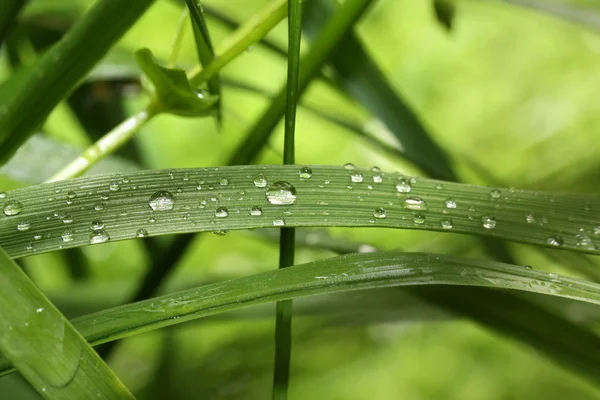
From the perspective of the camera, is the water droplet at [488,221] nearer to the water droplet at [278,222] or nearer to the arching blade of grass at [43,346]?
the water droplet at [278,222]

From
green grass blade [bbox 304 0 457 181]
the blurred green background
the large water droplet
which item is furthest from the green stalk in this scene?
the blurred green background

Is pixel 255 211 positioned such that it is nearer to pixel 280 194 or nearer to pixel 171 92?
pixel 280 194

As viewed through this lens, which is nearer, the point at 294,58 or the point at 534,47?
the point at 294,58

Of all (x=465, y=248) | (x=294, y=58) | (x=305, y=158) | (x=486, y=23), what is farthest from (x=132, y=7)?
(x=486, y=23)

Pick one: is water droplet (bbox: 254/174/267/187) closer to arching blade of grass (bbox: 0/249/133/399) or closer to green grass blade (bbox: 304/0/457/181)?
arching blade of grass (bbox: 0/249/133/399)

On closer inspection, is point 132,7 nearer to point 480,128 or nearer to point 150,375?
point 150,375
